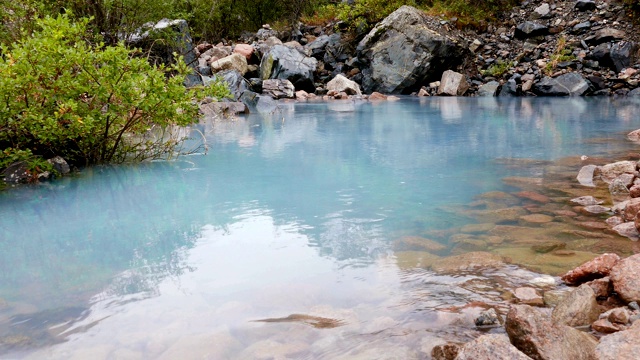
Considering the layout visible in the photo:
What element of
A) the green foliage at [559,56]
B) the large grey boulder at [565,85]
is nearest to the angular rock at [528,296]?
the large grey boulder at [565,85]

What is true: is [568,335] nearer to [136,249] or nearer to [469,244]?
[469,244]

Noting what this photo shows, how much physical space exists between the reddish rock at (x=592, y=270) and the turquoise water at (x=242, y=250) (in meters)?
0.27

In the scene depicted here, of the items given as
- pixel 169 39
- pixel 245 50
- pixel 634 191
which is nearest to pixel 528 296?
pixel 634 191

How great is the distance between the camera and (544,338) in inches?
79.1

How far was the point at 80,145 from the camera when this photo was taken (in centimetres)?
649

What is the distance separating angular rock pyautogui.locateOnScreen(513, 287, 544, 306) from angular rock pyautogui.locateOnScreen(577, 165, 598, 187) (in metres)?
2.80

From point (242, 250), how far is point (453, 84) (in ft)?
55.5

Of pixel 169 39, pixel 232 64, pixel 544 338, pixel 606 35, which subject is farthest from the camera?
pixel 232 64

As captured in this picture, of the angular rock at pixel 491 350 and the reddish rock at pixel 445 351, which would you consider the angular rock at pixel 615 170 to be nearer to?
the reddish rock at pixel 445 351

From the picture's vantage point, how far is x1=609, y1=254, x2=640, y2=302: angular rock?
2486 mm

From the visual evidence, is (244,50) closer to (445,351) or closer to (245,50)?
(245,50)

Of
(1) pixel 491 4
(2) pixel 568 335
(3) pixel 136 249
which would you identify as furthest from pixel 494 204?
(1) pixel 491 4

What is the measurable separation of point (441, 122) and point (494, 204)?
6.94 m

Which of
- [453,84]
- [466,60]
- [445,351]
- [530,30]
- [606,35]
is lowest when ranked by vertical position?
[445,351]
